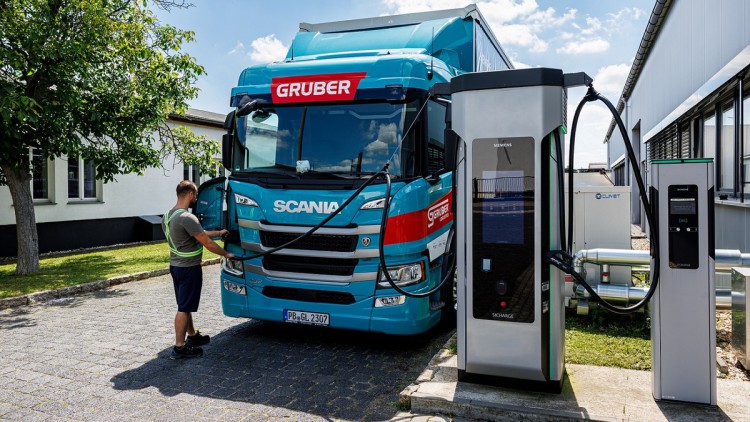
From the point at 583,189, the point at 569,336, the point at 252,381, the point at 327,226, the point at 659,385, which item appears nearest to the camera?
the point at 659,385

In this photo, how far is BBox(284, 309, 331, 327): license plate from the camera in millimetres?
5648

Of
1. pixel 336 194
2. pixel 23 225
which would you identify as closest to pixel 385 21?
pixel 336 194

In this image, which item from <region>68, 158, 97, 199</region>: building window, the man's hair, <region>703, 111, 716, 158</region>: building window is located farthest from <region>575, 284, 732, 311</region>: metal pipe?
<region>68, 158, 97, 199</region>: building window

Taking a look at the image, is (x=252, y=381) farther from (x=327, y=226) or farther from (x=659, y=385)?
(x=659, y=385)

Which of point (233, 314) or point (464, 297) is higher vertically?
point (464, 297)

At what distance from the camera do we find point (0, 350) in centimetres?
611

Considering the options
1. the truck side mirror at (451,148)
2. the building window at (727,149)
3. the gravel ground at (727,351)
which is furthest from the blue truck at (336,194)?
the building window at (727,149)

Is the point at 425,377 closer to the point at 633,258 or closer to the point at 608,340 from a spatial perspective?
the point at 608,340

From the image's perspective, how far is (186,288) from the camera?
5855 mm

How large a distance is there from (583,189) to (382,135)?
298 cm

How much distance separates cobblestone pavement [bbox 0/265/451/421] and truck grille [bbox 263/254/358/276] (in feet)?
2.95

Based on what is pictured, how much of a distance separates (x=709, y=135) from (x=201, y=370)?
31.3ft

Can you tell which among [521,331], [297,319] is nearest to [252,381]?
[297,319]

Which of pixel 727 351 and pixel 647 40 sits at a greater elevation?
pixel 647 40
